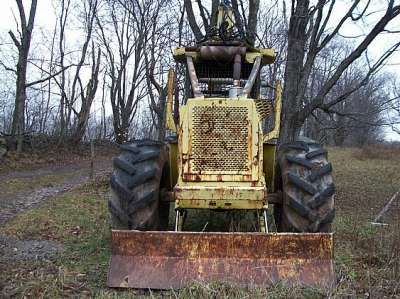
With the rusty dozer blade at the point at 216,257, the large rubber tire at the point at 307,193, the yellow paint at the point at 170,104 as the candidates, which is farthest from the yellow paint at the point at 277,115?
the rusty dozer blade at the point at 216,257

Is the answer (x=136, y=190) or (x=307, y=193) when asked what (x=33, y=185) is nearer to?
(x=136, y=190)

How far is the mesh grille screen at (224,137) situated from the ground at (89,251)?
4.80 feet

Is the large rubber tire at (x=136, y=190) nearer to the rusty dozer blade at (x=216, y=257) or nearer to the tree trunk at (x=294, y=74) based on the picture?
the rusty dozer blade at (x=216, y=257)

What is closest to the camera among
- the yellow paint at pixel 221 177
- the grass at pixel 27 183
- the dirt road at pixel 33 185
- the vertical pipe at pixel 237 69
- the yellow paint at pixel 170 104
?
the yellow paint at pixel 221 177

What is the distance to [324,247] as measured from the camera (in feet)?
16.1

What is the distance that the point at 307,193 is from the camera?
5.64m

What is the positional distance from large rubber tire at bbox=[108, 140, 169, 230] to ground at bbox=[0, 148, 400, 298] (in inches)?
21.9

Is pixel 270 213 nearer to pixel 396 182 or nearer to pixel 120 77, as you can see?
pixel 396 182

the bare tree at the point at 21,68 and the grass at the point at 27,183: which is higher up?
the bare tree at the point at 21,68

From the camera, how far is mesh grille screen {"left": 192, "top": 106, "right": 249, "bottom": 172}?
5633 millimetres

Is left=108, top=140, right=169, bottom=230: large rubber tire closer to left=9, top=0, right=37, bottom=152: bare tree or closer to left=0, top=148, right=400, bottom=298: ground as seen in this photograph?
left=0, top=148, right=400, bottom=298: ground

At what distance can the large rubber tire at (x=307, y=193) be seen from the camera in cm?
559

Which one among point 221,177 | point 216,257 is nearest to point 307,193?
point 221,177

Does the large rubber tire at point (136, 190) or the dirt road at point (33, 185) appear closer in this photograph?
the large rubber tire at point (136, 190)
